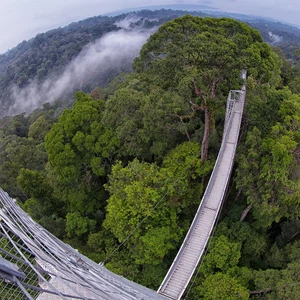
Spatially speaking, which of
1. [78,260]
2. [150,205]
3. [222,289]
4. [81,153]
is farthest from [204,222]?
[81,153]

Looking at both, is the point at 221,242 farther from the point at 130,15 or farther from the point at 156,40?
the point at 130,15

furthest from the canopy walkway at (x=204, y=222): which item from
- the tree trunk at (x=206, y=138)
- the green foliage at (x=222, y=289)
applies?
the green foliage at (x=222, y=289)

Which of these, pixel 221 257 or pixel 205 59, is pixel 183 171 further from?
pixel 205 59

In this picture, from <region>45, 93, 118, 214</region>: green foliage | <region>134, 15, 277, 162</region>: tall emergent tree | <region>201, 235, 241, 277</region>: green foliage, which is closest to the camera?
<region>201, 235, 241, 277</region>: green foliage

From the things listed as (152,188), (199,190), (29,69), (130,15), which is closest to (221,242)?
(199,190)

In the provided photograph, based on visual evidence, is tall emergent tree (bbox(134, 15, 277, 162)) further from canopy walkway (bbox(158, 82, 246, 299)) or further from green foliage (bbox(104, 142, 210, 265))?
green foliage (bbox(104, 142, 210, 265))

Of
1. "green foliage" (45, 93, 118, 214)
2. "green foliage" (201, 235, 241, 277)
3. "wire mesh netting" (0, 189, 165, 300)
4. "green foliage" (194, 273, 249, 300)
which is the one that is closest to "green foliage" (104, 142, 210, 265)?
"green foliage" (201, 235, 241, 277)
